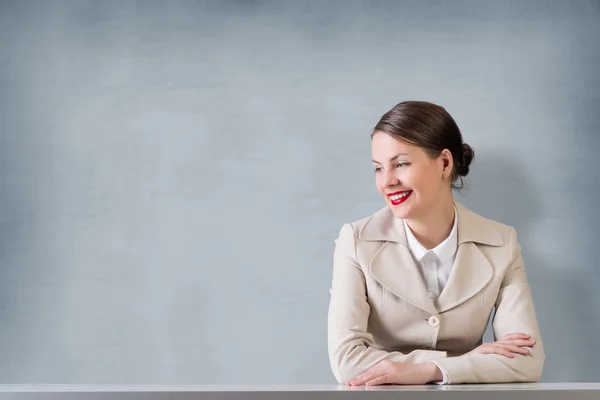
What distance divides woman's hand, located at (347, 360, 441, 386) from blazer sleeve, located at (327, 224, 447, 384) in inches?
3.1

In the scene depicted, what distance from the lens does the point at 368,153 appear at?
2346mm

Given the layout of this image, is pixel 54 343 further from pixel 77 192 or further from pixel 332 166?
pixel 332 166

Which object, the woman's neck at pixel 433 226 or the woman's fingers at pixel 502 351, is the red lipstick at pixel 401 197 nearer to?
the woman's neck at pixel 433 226

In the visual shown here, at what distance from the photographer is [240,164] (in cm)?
234

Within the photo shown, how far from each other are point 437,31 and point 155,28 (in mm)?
966

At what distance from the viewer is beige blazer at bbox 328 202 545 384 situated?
1893mm

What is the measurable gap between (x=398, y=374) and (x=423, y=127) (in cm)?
69

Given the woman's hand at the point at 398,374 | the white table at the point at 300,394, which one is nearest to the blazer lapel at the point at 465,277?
the woman's hand at the point at 398,374

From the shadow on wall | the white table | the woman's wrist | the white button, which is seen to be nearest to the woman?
the white button

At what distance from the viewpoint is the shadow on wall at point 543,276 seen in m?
2.30

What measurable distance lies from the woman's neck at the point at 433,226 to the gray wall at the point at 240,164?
0.32 m

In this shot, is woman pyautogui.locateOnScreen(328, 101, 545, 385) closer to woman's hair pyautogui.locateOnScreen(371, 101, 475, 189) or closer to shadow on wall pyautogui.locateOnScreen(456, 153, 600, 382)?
woman's hair pyautogui.locateOnScreen(371, 101, 475, 189)

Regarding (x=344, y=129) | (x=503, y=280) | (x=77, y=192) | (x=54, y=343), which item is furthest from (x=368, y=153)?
(x=54, y=343)

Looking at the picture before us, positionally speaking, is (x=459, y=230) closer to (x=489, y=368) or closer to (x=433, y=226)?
(x=433, y=226)
